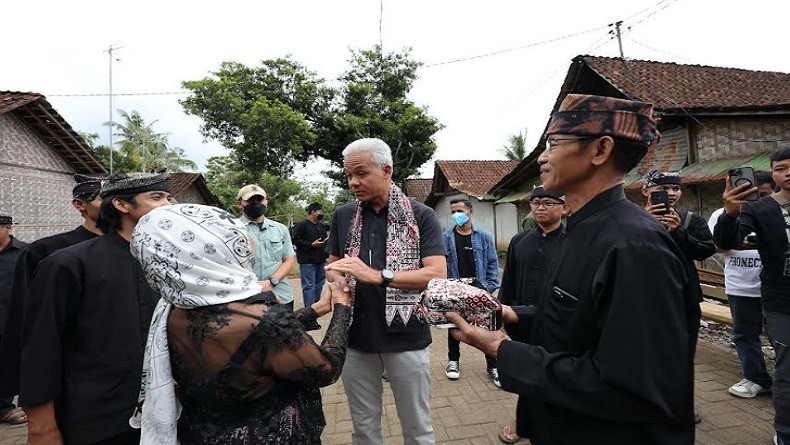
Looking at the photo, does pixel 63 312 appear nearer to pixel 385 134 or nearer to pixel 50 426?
pixel 50 426

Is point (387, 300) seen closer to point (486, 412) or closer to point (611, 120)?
point (611, 120)

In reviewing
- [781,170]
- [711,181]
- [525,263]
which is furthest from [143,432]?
[711,181]

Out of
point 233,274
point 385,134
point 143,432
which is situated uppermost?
point 385,134

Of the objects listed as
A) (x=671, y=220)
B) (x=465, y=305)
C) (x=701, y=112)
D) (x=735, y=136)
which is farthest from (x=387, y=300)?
(x=735, y=136)

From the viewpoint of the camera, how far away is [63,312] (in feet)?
5.80

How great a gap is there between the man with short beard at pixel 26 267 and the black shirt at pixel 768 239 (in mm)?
4076

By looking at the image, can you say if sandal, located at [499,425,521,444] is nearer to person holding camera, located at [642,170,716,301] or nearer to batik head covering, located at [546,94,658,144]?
person holding camera, located at [642,170,716,301]

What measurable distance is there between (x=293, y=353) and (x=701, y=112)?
8.58m

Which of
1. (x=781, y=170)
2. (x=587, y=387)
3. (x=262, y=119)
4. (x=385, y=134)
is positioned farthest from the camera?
(x=385, y=134)

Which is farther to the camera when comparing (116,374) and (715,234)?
(715,234)

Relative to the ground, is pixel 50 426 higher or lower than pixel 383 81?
lower

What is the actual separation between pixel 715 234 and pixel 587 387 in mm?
2622

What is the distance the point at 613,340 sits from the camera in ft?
3.27

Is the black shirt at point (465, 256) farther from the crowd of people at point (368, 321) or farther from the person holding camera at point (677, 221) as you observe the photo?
the crowd of people at point (368, 321)
